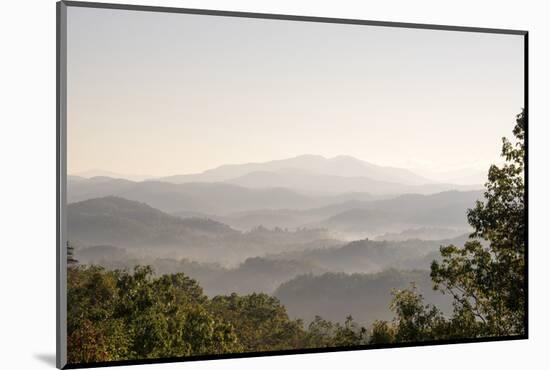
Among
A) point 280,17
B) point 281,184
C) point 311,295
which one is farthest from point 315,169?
point 280,17

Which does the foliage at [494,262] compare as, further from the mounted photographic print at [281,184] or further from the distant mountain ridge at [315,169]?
the distant mountain ridge at [315,169]

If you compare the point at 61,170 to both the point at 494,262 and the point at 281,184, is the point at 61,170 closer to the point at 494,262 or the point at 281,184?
the point at 281,184

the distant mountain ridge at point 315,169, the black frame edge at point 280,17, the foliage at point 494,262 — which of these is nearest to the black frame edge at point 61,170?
the black frame edge at point 280,17

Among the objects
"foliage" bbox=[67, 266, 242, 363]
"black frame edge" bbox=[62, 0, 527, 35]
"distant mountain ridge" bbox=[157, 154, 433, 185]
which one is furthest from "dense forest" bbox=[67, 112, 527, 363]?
"black frame edge" bbox=[62, 0, 527, 35]

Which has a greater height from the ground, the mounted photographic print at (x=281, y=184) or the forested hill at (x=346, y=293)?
the mounted photographic print at (x=281, y=184)

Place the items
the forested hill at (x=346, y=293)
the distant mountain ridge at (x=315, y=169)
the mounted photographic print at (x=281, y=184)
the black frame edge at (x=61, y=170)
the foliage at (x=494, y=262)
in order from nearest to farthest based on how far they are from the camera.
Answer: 1. the black frame edge at (x=61, y=170)
2. the mounted photographic print at (x=281, y=184)
3. the distant mountain ridge at (x=315, y=169)
4. the forested hill at (x=346, y=293)
5. the foliage at (x=494, y=262)
